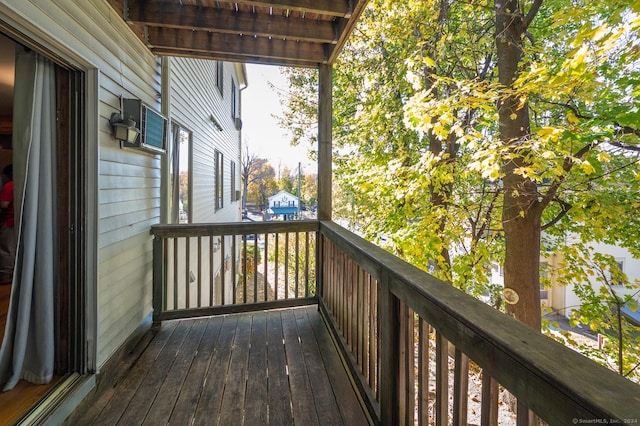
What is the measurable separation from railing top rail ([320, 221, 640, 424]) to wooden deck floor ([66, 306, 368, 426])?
46.4 inches

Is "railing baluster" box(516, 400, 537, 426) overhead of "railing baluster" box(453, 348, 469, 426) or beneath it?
overhead

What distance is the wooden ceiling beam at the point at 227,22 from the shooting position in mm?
2539

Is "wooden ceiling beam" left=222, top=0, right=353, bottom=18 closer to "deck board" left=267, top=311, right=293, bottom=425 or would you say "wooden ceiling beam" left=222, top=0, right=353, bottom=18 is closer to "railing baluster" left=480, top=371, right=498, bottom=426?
"railing baluster" left=480, top=371, right=498, bottom=426

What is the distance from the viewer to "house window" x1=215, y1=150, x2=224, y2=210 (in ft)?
23.0

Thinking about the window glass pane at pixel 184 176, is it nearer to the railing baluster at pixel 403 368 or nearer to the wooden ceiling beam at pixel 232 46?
the wooden ceiling beam at pixel 232 46

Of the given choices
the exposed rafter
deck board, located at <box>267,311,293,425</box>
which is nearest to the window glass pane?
the exposed rafter

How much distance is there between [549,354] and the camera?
71 cm

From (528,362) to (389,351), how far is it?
897mm

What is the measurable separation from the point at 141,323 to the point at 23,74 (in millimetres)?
2110

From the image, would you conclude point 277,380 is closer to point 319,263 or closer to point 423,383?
point 423,383

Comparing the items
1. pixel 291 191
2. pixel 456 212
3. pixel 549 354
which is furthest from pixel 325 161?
pixel 291 191

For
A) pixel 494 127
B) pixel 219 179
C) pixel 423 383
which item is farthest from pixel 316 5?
pixel 219 179

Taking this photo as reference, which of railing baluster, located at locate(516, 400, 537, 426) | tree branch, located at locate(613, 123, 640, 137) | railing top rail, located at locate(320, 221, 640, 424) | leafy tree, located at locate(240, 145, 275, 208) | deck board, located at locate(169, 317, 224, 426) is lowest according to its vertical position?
deck board, located at locate(169, 317, 224, 426)

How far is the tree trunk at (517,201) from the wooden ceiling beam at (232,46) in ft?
9.86
